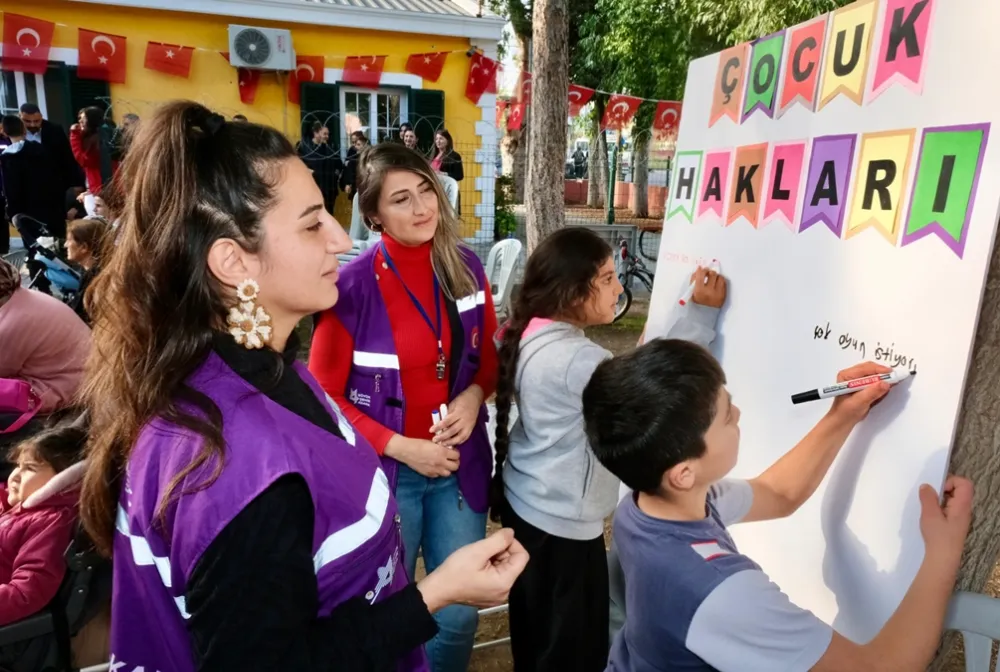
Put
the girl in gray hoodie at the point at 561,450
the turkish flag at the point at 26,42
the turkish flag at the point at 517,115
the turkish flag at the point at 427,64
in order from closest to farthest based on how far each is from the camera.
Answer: the girl in gray hoodie at the point at 561,450 < the turkish flag at the point at 26,42 < the turkish flag at the point at 427,64 < the turkish flag at the point at 517,115

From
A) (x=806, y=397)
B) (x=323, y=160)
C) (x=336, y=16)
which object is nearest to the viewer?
(x=806, y=397)

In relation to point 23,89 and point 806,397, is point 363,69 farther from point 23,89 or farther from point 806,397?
point 806,397

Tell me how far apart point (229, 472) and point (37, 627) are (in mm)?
1512

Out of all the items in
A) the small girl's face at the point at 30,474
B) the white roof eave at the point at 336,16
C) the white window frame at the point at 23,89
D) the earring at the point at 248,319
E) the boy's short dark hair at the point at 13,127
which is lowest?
the small girl's face at the point at 30,474

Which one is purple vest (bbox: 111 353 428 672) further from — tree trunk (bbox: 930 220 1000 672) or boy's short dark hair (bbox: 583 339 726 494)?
tree trunk (bbox: 930 220 1000 672)

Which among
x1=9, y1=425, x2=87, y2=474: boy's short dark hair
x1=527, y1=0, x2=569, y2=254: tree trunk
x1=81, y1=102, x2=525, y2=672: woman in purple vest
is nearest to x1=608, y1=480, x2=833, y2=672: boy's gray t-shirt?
x1=81, y1=102, x2=525, y2=672: woman in purple vest

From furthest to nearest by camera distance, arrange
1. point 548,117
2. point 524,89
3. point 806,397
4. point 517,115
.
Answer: point 517,115 → point 524,89 → point 548,117 → point 806,397

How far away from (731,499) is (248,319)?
1013mm

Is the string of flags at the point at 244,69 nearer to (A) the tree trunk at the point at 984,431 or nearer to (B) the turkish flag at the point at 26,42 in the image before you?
(B) the turkish flag at the point at 26,42

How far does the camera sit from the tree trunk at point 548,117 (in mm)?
5758

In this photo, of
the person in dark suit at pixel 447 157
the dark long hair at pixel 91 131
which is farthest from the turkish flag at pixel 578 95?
the dark long hair at pixel 91 131

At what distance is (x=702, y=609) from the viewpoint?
3.77 feet

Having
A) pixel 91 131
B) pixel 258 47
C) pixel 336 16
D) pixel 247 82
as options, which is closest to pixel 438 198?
pixel 91 131

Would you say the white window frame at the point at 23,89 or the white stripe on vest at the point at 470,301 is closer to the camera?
the white stripe on vest at the point at 470,301
